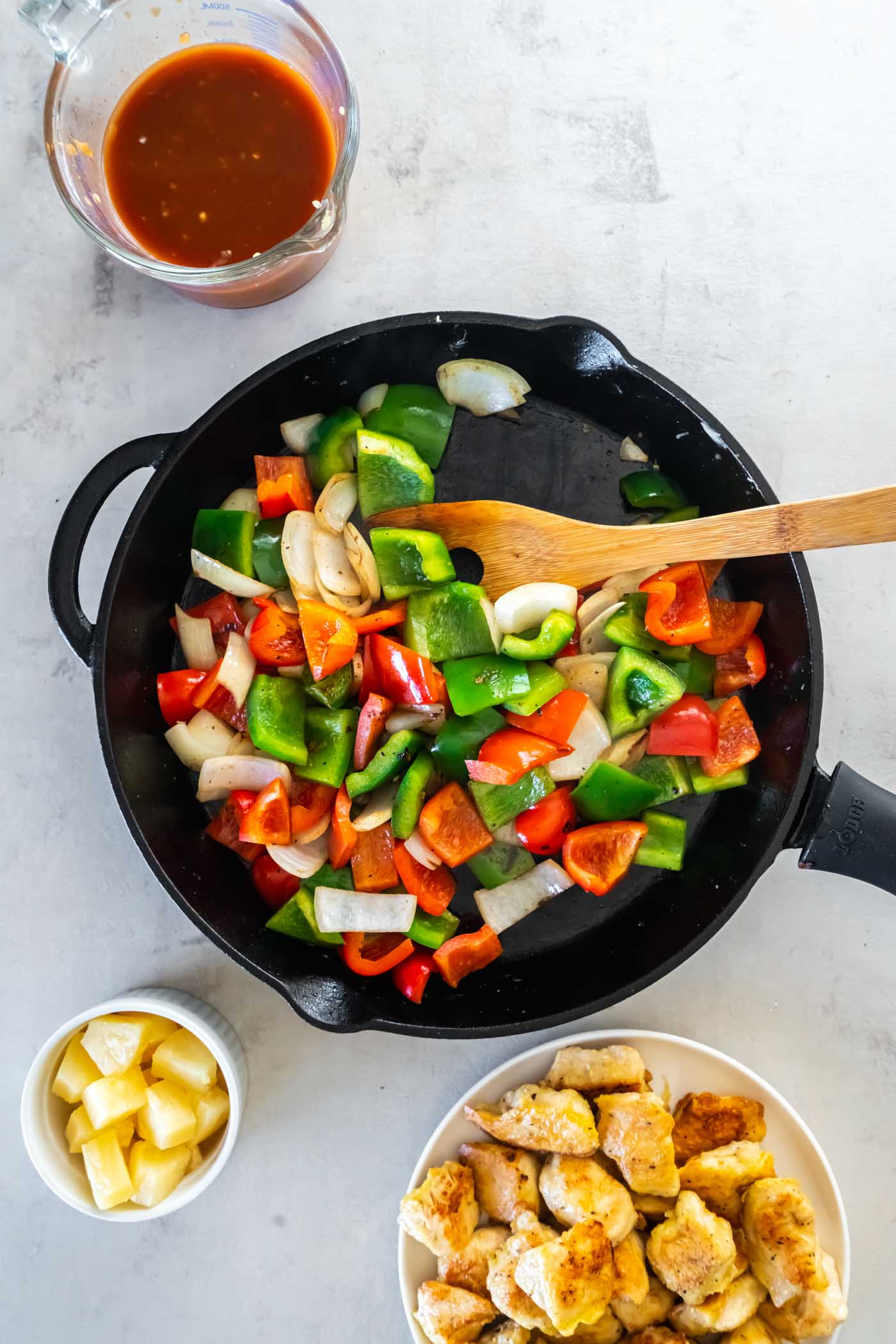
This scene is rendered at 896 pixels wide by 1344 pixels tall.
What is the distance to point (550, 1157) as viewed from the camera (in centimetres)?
218

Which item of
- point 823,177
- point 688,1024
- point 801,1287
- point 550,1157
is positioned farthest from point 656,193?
point 801,1287

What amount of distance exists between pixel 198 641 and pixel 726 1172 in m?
1.52

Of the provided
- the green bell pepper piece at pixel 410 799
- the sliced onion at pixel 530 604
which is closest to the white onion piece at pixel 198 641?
the green bell pepper piece at pixel 410 799

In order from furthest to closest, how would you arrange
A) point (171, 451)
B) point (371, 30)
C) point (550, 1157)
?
point (371, 30)
point (550, 1157)
point (171, 451)

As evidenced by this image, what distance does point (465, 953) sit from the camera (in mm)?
2168

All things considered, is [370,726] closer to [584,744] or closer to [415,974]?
[584,744]

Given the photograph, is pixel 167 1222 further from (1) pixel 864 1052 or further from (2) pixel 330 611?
(1) pixel 864 1052

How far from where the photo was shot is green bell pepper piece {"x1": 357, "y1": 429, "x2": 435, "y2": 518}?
209cm

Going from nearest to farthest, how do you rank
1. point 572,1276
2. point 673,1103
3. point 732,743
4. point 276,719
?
point 572,1276, point 276,719, point 732,743, point 673,1103

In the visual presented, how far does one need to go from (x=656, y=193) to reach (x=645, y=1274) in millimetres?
2321

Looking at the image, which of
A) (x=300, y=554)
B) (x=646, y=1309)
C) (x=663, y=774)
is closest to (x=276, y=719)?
(x=300, y=554)

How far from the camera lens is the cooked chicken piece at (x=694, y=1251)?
2.03 metres

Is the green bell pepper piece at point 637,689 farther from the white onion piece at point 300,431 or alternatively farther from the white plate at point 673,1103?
the white onion piece at point 300,431

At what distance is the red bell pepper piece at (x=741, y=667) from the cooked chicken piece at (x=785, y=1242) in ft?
3.33
